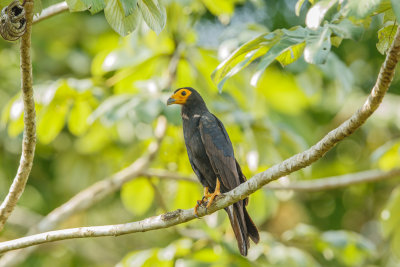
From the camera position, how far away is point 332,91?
8.46 meters

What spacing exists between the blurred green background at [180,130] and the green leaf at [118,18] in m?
1.24

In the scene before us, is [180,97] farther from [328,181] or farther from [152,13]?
[328,181]

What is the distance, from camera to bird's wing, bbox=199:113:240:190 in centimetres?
375

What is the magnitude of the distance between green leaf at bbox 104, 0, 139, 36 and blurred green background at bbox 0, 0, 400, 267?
1237 mm

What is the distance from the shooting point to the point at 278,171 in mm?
2693

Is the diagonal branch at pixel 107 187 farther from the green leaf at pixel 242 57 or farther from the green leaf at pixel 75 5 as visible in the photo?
the green leaf at pixel 75 5

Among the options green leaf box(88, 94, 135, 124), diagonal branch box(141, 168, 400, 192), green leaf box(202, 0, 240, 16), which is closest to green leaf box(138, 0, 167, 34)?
green leaf box(88, 94, 135, 124)

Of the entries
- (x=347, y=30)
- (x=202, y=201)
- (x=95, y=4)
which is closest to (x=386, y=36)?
(x=347, y=30)

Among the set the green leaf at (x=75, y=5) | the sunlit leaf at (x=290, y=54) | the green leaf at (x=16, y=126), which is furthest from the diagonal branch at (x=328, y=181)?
the green leaf at (x=75, y=5)

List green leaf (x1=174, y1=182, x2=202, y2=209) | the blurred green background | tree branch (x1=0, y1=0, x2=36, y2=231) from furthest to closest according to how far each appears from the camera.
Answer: green leaf (x1=174, y1=182, x2=202, y2=209), the blurred green background, tree branch (x1=0, y1=0, x2=36, y2=231)

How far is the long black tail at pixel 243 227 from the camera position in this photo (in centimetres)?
355

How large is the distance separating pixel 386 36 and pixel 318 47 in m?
0.41

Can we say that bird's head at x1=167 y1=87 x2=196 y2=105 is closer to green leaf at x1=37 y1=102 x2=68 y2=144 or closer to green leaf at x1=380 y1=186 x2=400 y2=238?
green leaf at x1=37 y1=102 x2=68 y2=144

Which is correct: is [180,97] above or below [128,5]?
below
